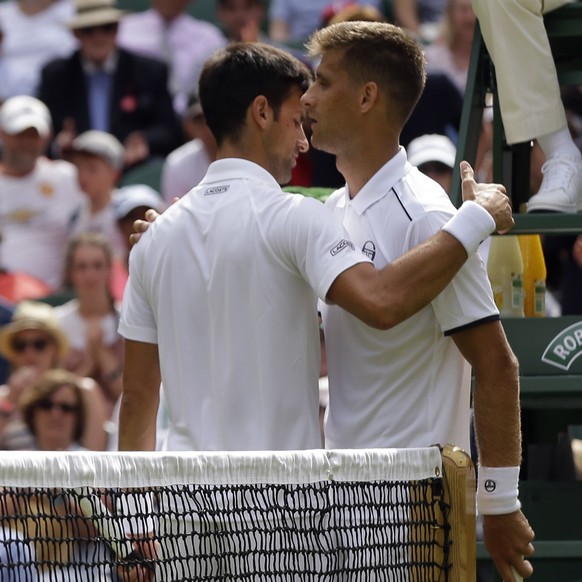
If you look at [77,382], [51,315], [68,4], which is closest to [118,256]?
[51,315]

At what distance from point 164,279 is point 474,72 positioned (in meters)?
1.30

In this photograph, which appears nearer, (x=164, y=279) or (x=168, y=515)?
(x=168, y=515)

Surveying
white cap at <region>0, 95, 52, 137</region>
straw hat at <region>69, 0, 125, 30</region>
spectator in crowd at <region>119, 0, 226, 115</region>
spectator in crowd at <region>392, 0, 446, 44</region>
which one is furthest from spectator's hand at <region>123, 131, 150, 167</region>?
spectator in crowd at <region>392, 0, 446, 44</region>

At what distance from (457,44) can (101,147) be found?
249 cm

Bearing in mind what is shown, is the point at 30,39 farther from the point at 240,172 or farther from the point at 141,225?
the point at 240,172

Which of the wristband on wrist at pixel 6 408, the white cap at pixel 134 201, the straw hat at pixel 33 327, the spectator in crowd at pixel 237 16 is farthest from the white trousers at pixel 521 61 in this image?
the spectator in crowd at pixel 237 16

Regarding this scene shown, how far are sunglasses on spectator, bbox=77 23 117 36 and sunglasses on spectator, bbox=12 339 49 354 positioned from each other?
2.98 metres

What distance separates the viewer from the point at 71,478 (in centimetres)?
302

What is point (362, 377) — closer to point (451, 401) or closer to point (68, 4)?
point (451, 401)

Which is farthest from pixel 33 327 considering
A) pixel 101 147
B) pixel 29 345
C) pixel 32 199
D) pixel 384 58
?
pixel 384 58

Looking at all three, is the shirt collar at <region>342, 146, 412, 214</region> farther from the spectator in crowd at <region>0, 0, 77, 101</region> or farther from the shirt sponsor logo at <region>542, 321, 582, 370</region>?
the spectator in crowd at <region>0, 0, 77, 101</region>

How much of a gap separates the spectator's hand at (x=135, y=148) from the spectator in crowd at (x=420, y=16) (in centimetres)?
208

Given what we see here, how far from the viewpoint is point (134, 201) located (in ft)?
26.7

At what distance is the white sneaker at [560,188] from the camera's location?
412 centimetres
